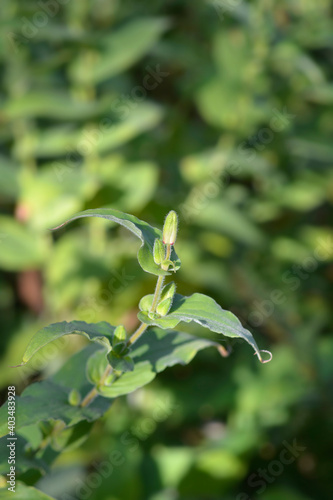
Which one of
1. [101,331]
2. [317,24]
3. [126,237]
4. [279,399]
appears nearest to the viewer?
[101,331]

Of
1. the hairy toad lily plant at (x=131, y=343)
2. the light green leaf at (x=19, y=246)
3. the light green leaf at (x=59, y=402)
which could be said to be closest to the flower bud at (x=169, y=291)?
the hairy toad lily plant at (x=131, y=343)

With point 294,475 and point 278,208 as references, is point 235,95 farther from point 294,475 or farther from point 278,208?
point 294,475

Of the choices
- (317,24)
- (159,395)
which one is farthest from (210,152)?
(159,395)

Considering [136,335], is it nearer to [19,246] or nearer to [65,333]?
[65,333]

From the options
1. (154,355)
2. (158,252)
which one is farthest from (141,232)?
(154,355)

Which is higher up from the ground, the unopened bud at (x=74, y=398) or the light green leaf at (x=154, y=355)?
the light green leaf at (x=154, y=355)

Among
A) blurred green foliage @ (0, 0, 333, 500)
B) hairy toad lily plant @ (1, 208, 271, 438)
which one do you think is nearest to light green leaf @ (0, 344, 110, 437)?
hairy toad lily plant @ (1, 208, 271, 438)

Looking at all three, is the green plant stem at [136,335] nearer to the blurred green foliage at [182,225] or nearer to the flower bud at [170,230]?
the flower bud at [170,230]
